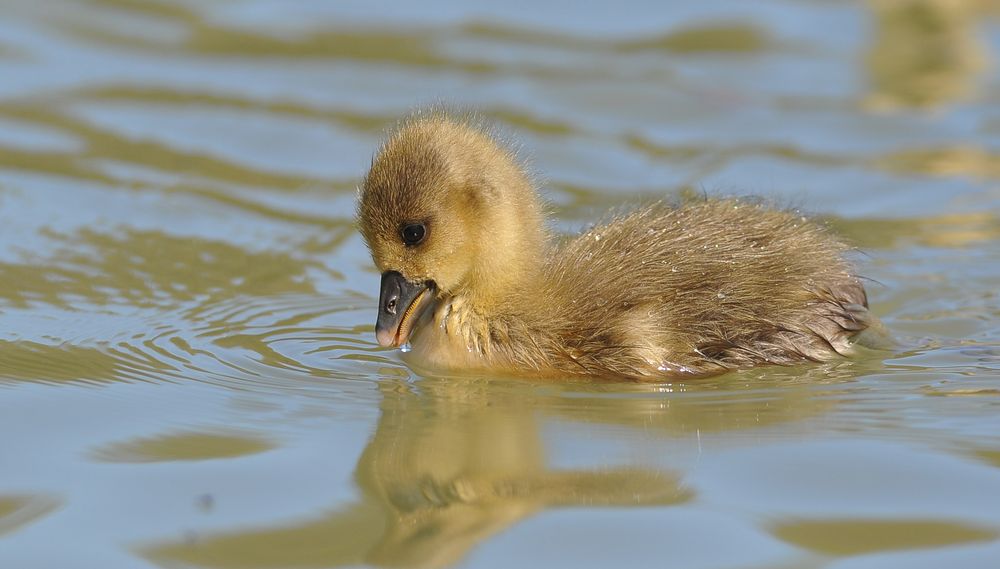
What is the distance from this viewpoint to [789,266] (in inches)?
215

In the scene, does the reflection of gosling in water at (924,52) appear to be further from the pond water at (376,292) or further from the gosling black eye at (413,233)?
the gosling black eye at (413,233)

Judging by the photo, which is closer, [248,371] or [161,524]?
[161,524]

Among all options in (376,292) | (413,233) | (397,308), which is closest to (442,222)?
(413,233)

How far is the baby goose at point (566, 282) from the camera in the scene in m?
5.28

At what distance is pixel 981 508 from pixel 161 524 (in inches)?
78.9

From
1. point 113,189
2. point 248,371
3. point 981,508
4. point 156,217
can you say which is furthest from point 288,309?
point 981,508

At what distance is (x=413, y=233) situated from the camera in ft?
17.6

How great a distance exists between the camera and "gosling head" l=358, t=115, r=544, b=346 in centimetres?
534

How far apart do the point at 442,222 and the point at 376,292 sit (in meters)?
1.28

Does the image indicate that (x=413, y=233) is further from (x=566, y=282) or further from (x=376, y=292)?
(x=376, y=292)

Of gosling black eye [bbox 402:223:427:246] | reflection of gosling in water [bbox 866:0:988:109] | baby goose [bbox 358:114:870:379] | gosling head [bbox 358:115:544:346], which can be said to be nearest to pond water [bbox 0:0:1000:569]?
reflection of gosling in water [bbox 866:0:988:109]

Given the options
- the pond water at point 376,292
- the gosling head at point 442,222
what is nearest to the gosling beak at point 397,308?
the gosling head at point 442,222

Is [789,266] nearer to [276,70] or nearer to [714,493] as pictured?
[714,493]

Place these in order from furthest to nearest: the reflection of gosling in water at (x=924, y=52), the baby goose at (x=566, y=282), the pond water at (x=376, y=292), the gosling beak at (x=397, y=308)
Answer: the reflection of gosling in water at (x=924, y=52), the gosling beak at (x=397, y=308), the baby goose at (x=566, y=282), the pond water at (x=376, y=292)
